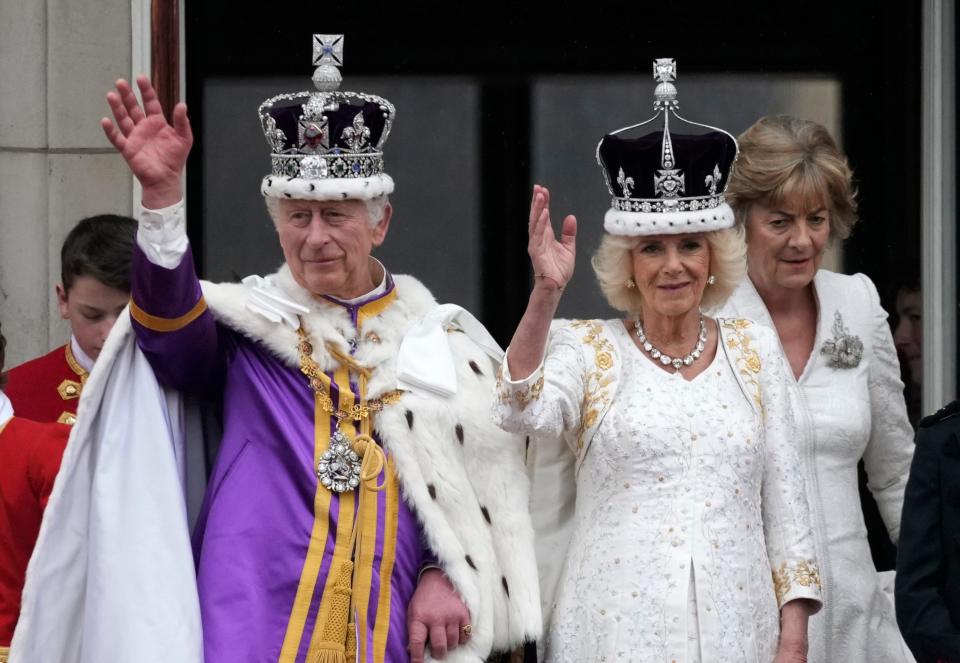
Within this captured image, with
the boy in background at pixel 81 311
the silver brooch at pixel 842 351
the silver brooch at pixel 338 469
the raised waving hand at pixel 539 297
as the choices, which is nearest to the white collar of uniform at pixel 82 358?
the boy in background at pixel 81 311

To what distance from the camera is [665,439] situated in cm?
421

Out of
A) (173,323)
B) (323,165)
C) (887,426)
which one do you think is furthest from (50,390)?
(887,426)

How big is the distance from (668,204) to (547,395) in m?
0.55

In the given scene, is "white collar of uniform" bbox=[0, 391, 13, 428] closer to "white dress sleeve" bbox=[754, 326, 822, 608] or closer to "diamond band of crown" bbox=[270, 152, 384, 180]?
"diamond band of crown" bbox=[270, 152, 384, 180]

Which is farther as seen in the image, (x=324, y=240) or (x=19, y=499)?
(x=324, y=240)

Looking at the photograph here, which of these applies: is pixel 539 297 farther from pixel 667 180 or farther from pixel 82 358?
pixel 82 358

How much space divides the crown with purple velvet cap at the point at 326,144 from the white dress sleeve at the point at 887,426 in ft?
4.72

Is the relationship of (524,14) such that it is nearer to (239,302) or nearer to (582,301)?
(582,301)

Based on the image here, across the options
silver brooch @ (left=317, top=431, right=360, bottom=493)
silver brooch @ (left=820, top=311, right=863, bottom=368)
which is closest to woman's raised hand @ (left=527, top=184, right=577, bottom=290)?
silver brooch @ (left=317, top=431, right=360, bottom=493)

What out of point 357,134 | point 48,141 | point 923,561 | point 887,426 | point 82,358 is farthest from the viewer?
point 48,141

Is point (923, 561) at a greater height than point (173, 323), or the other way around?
point (173, 323)

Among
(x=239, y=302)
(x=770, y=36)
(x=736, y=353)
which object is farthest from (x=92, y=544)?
(x=770, y=36)

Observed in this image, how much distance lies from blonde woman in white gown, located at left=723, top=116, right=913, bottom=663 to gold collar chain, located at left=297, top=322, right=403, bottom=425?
1079 mm

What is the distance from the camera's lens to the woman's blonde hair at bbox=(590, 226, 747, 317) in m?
4.39
